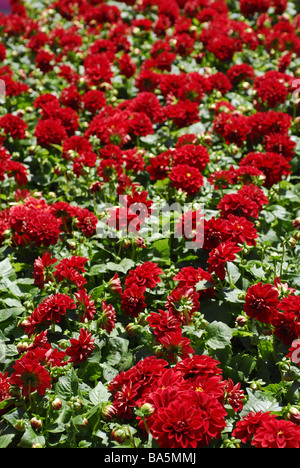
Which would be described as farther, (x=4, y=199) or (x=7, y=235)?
(x=4, y=199)

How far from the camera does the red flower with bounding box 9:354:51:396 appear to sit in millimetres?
2115

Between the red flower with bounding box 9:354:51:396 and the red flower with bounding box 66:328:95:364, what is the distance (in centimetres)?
19

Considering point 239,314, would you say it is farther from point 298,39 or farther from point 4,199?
point 298,39

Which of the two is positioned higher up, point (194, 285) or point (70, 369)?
point (194, 285)

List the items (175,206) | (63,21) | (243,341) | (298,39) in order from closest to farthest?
(243,341)
(175,206)
(298,39)
(63,21)

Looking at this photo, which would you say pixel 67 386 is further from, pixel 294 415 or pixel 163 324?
pixel 294 415

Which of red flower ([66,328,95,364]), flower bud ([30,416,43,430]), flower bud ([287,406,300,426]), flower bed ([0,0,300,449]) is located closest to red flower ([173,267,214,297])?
flower bed ([0,0,300,449])

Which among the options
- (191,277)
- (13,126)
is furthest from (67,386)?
(13,126)

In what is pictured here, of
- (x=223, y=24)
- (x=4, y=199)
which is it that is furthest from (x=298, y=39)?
(x=4, y=199)

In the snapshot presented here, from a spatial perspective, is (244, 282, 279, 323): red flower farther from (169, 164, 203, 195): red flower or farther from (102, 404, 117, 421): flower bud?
(169, 164, 203, 195): red flower

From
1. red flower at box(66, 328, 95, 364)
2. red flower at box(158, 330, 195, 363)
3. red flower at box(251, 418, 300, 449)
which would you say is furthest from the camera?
red flower at box(66, 328, 95, 364)

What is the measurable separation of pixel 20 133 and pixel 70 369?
219 centimetres

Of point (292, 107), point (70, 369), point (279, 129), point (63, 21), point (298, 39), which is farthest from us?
point (63, 21)

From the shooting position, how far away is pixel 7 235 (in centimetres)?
309
